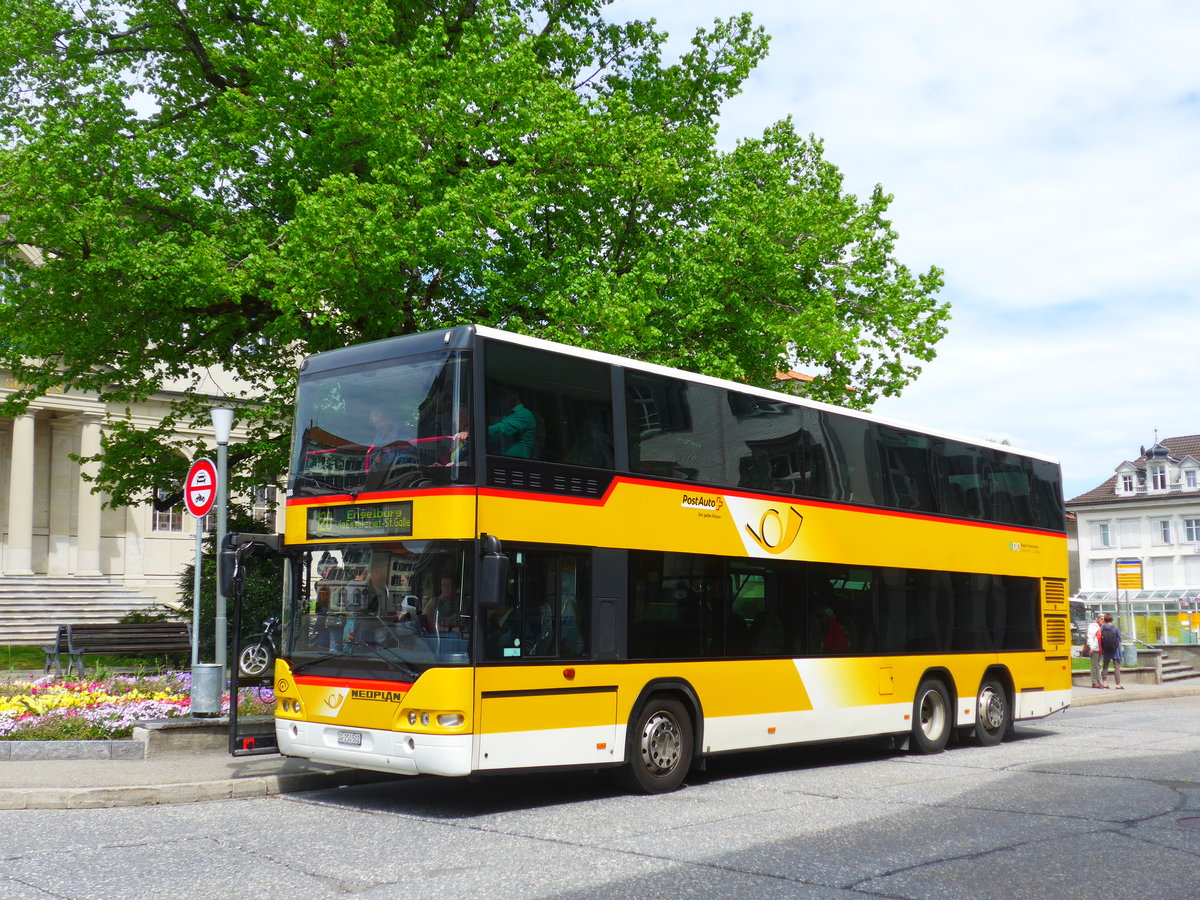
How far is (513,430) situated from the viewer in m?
10.5

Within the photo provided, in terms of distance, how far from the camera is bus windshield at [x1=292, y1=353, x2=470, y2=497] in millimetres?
10211

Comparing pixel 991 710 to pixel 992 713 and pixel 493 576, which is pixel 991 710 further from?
pixel 493 576

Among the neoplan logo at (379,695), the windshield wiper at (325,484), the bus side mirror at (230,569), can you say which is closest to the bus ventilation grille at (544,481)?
the windshield wiper at (325,484)

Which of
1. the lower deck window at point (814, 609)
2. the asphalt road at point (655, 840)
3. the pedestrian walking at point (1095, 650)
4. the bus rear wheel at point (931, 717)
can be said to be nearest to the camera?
the asphalt road at point (655, 840)

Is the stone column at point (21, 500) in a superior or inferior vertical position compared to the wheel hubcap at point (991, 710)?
superior

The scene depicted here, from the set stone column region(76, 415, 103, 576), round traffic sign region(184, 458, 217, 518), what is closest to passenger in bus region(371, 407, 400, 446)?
round traffic sign region(184, 458, 217, 518)

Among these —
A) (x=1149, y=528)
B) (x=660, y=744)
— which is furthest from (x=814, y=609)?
(x=1149, y=528)

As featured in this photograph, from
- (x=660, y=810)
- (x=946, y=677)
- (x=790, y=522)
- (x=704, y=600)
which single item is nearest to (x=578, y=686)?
(x=660, y=810)

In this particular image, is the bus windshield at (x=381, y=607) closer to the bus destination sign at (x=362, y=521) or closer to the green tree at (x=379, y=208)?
the bus destination sign at (x=362, y=521)

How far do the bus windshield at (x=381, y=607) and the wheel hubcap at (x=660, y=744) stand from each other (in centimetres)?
244

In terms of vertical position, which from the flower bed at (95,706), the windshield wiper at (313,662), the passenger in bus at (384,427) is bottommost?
the flower bed at (95,706)

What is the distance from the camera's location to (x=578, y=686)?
1083 cm

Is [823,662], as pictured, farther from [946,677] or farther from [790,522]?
[946,677]

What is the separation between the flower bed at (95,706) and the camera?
12.9m
